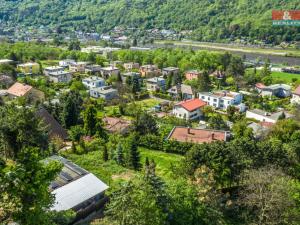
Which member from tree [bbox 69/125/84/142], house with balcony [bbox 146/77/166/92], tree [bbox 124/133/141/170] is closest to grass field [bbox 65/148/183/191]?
tree [bbox 124/133/141/170]

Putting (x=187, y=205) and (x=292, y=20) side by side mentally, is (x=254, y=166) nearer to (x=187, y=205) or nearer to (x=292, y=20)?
(x=187, y=205)

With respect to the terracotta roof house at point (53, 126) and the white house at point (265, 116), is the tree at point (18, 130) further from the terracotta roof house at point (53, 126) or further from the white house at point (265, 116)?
the white house at point (265, 116)

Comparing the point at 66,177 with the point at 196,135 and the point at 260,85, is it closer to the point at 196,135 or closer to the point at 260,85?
the point at 196,135

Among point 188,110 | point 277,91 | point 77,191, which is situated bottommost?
point 277,91

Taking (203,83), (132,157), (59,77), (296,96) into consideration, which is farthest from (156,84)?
(132,157)

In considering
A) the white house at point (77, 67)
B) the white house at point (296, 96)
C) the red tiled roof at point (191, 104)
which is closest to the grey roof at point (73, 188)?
the red tiled roof at point (191, 104)

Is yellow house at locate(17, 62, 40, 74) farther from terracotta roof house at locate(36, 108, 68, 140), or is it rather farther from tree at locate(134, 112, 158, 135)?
tree at locate(134, 112, 158, 135)
